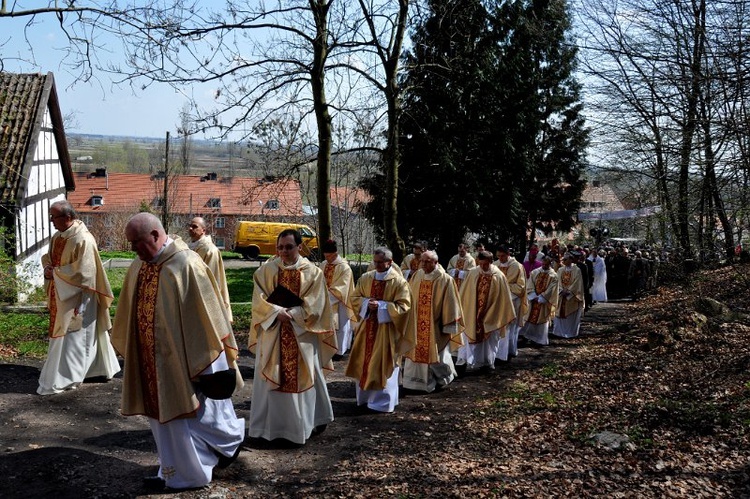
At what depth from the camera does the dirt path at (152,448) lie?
6043 mm

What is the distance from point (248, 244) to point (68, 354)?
3336 cm

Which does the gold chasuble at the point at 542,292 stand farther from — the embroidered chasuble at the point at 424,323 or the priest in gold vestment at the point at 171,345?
the priest in gold vestment at the point at 171,345

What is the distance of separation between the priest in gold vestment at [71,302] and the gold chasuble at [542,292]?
8964 millimetres

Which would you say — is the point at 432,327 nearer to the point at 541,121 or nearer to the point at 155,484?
the point at 155,484

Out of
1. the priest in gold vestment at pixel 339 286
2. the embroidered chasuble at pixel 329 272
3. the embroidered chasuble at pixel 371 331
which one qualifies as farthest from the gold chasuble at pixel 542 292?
the embroidered chasuble at pixel 371 331

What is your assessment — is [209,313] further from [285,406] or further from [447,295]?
[447,295]

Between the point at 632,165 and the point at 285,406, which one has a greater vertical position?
the point at 632,165

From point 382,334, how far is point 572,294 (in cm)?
861

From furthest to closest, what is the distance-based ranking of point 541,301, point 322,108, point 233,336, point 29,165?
point 29,165
point 322,108
point 541,301
point 233,336

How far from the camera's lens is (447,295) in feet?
34.4

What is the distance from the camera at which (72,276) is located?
8.92 metres

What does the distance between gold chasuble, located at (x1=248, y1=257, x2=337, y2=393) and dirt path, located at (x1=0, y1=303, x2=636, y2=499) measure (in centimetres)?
73

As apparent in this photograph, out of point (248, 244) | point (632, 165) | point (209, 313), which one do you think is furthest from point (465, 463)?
point (248, 244)

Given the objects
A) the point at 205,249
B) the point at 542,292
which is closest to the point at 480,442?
the point at 205,249
